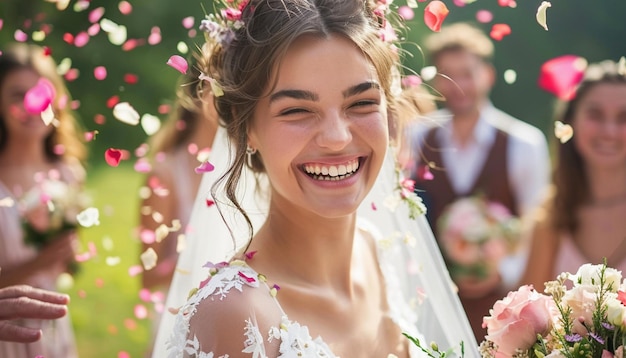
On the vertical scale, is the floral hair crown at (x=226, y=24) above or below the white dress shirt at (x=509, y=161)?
above

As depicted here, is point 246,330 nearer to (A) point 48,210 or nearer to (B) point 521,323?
A: (B) point 521,323

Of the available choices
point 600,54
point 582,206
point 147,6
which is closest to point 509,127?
point 582,206

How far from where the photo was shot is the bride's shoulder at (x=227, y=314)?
93.4 inches

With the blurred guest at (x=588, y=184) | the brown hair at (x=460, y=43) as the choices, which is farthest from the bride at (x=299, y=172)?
the brown hair at (x=460, y=43)

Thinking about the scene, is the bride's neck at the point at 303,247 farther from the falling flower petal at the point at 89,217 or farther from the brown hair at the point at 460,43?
the brown hair at the point at 460,43

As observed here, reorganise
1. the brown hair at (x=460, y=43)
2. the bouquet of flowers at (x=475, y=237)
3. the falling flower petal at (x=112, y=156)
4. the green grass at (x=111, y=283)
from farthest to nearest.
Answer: the green grass at (x=111, y=283), the brown hair at (x=460, y=43), the bouquet of flowers at (x=475, y=237), the falling flower petal at (x=112, y=156)

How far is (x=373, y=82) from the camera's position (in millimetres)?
2580

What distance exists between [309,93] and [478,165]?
10.3 ft

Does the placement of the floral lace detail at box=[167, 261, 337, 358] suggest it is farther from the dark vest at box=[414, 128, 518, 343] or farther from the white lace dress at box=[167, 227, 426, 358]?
the dark vest at box=[414, 128, 518, 343]

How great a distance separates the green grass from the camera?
25.4 ft

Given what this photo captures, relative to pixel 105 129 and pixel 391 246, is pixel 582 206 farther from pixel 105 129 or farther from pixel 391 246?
pixel 105 129

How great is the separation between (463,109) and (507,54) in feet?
18.2

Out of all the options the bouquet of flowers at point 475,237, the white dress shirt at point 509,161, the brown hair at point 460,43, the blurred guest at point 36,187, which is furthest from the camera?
the brown hair at point 460,43

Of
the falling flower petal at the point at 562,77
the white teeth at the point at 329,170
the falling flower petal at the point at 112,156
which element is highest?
the white teeth at the point at 329,170
